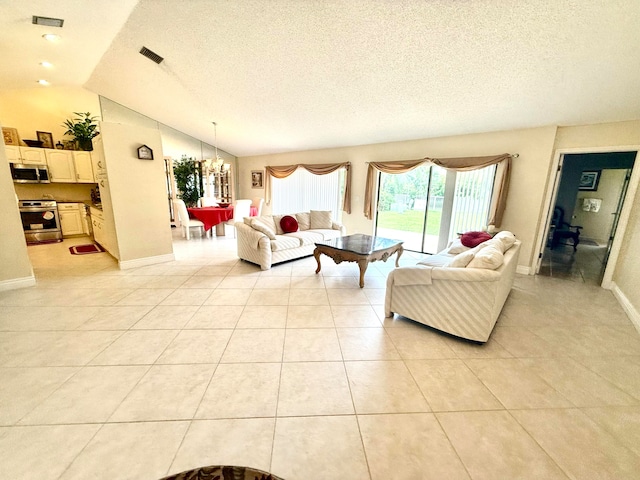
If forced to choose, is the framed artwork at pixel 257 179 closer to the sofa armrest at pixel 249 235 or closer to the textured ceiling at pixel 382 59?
the textured ceiling at pixel 382 59

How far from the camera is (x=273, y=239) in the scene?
4.16 metres

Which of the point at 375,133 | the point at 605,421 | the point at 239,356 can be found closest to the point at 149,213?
the point at 239,356

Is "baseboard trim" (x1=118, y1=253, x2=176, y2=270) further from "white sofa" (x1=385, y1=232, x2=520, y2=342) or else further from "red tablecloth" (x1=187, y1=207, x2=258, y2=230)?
"white sofa" (x1=385, y1=232, x2=520, y2=342)

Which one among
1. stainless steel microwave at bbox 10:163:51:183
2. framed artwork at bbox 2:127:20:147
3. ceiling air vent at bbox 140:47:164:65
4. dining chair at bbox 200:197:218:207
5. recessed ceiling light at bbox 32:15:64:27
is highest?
ceiling air vent at bbox 140:47:164:65

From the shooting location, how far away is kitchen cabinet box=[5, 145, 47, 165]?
5.01 meters

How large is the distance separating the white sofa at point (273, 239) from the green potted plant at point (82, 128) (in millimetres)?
4450

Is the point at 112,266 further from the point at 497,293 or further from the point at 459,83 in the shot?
the point at 459,83

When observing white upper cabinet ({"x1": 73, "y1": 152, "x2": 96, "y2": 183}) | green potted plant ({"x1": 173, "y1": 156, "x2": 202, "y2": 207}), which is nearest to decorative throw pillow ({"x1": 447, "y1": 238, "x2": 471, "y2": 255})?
green potted plant ({"x1": 173, "y1": 156, "x2": 202, "y2": 207})

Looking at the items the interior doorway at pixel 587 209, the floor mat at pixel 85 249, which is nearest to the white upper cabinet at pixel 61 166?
the floor mat at pixel 85 249

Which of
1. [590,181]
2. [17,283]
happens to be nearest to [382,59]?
[17,283]

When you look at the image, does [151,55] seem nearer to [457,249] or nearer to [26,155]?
[26,155]

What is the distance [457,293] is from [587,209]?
7312 millimetres

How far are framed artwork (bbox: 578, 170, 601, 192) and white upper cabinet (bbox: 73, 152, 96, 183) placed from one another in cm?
1174

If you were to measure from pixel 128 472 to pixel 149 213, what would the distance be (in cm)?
379
